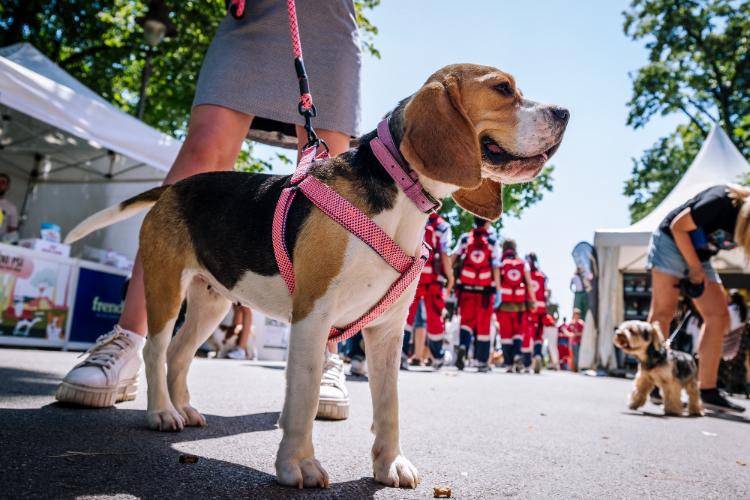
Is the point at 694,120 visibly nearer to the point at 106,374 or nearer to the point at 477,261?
the point at 477,261

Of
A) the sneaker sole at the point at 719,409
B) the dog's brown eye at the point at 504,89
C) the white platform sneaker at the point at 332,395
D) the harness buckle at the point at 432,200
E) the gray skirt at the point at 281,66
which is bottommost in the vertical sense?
the sneaker sole at the point at 719,409

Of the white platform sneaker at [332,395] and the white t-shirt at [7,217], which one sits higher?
the white t-shirt at [7,217]

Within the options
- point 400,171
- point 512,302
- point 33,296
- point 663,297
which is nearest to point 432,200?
point 400,171

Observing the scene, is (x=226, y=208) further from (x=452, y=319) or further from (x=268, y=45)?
(x=452, y=319)

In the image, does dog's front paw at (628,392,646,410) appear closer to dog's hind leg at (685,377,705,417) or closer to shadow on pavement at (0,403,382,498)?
dog's hind leg at (685,377,705,417)

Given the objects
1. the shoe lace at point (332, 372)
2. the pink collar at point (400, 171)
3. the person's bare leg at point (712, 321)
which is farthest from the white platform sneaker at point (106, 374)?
the person's bare leg at point (712, 321)

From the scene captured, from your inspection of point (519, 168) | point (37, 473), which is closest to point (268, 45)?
point (519, 168)

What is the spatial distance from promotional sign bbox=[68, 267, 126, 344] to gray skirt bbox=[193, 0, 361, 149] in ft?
22.2

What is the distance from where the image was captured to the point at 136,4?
17062 millimetres

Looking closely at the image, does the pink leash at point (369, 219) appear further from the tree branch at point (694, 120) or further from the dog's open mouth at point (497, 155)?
the tree branch at point (694, 120)

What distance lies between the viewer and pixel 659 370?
602 cm

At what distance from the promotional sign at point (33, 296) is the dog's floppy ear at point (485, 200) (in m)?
7.49

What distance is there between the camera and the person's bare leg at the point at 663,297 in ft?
19.3

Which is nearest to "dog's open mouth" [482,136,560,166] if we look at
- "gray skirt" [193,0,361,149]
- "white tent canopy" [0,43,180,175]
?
"gray skirt" [193,0,361,149]
